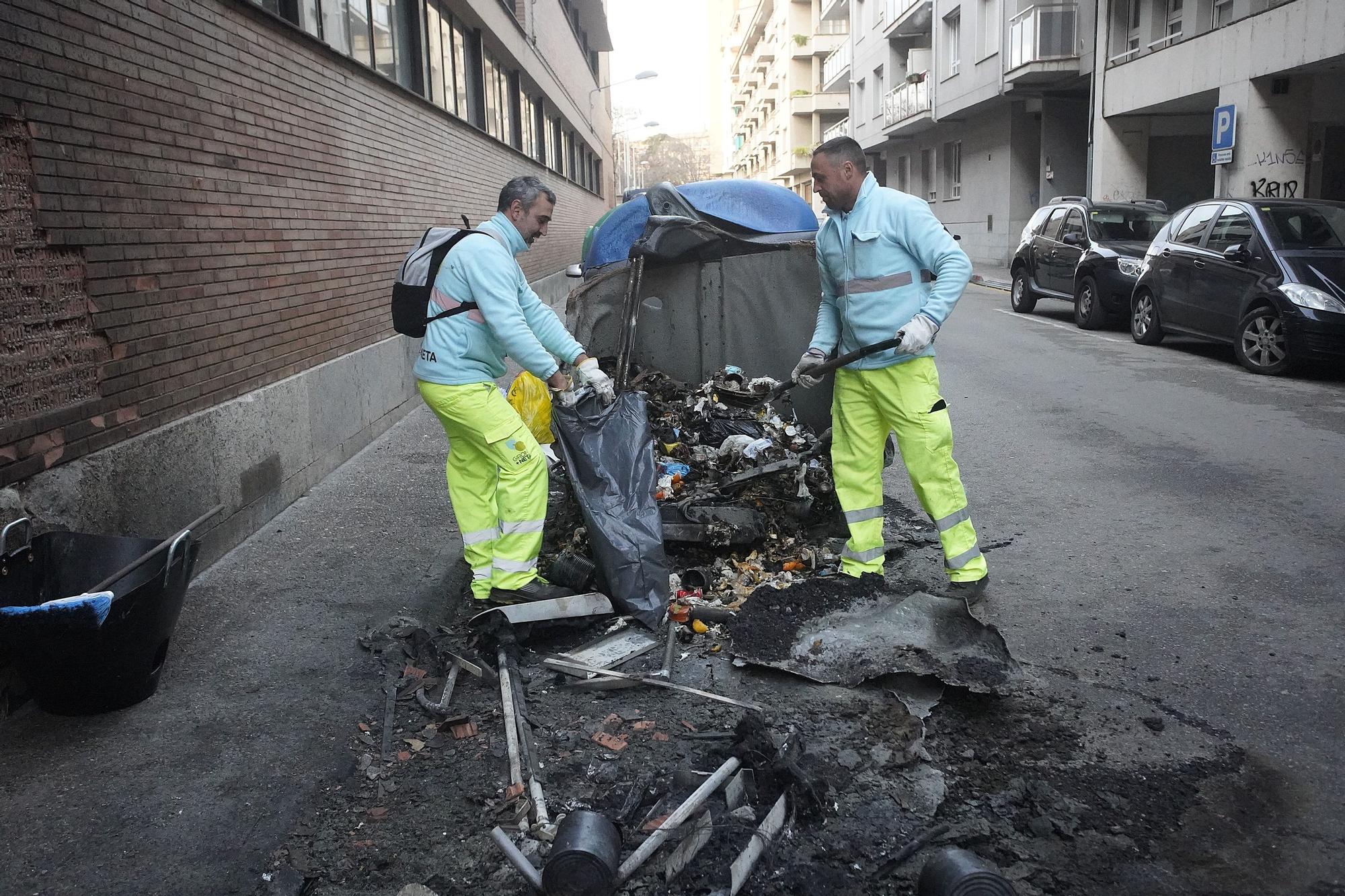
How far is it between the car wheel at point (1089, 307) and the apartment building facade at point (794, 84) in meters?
29.5

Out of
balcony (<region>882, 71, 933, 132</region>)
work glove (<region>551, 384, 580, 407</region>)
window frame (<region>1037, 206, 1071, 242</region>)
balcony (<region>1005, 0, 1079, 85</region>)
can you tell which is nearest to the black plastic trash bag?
work glove (<region>551, 384, 580, 407</region>)

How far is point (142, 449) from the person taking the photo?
468 cm

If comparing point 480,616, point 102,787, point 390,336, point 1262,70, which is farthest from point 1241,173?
point 102,787

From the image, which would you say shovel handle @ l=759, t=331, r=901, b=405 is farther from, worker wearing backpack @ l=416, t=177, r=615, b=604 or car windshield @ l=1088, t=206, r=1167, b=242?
car windshield @ l=1088, t=206, r=1167, b=242

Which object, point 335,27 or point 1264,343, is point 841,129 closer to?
point 1264,343

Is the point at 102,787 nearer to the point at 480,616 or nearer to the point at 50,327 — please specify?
the point at 480,616

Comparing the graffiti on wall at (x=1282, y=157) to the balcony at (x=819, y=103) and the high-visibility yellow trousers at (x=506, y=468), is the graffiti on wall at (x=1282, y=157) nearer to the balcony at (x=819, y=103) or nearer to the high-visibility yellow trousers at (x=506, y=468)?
the high-visibility yellow trousers at (x=506, y=468)

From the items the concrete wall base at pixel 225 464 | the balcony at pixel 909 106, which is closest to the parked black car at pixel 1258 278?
→ the concrete wall base at pixel 225 464

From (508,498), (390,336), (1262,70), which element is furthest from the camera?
(1262,70)

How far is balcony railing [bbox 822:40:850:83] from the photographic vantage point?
152 feet

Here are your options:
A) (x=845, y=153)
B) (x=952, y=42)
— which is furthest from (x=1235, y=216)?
(x=952, y=42)

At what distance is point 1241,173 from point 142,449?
1818 centimetres

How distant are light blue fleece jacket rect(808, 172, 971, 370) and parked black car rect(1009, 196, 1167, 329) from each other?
10.6 m

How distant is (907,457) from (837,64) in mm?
48223
